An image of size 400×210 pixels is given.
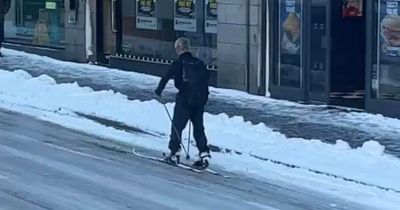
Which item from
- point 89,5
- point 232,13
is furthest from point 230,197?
point 89,5

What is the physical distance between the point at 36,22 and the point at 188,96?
53.2 feet

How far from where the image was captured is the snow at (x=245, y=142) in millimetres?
12297

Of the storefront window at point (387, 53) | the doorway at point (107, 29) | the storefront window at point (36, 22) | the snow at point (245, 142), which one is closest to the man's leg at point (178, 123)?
the snow at point (245, 142)

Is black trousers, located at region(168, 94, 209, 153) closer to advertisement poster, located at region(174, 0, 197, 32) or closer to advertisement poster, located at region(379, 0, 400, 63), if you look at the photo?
advertisement poster, located at region(379, 0, 400, 63)

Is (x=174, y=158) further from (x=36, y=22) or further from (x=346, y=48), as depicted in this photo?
(x=36, y=22)

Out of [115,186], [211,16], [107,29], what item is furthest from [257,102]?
[115,186]

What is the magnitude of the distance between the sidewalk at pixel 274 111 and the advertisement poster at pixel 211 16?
4.99 ft

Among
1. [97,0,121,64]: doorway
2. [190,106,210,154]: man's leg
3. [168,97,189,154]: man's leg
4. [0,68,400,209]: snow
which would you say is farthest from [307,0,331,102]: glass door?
[97,0,121,64]: doorway

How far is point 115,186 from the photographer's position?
466 inches

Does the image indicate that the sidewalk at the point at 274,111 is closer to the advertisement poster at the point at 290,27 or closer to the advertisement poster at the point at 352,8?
the advertisement poster at the point at 290,27

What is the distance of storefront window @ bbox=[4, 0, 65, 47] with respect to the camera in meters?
27.9

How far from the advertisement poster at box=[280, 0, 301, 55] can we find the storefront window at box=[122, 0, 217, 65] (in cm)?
232

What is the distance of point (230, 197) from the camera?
1141cm

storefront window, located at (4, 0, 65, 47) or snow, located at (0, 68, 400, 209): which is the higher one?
storefront window, located at (4, 0, 65, 47)
